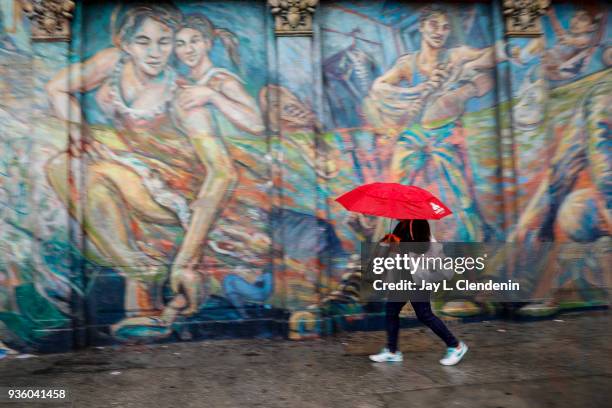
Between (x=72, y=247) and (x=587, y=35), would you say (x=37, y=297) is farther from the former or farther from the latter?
(x=587, y=35)

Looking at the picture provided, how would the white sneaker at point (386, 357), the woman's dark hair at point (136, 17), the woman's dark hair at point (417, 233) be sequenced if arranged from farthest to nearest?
the woman's dark hair at point (136, 17) → the white sneaker at point (386, 357) → the woman's dark hair at point (417, 233)

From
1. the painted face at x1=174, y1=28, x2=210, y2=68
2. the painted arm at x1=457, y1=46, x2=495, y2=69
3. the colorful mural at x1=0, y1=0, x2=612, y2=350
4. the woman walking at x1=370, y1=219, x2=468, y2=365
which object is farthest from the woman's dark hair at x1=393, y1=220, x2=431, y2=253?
the painted face at x1=174, y1=28, x2=210, y2=68

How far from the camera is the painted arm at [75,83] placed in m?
6.21

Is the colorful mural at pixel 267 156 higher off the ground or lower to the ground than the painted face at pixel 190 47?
lower

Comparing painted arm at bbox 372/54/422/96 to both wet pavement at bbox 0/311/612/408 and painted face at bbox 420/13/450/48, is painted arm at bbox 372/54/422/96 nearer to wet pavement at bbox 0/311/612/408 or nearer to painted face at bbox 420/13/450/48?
painted face at bbox 420/13/450/48

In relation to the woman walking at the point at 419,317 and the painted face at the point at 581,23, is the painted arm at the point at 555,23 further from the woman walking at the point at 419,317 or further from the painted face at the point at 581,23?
the woman walking at the point at 419,317

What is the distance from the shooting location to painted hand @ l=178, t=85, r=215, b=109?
21.6 feet

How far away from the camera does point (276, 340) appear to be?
6.39 metres

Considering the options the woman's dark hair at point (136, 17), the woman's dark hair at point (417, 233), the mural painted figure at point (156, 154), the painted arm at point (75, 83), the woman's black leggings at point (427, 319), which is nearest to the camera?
the woman's dark hair at point (417, 233)

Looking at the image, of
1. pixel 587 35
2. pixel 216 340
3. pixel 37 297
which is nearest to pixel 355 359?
pixel 216 340

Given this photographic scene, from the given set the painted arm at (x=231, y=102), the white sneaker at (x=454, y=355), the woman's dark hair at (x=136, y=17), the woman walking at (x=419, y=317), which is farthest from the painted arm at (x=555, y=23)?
the woman's dark hair at (x=136, y=17)

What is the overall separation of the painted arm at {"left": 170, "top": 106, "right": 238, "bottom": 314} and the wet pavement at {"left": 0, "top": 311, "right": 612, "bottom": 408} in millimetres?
827

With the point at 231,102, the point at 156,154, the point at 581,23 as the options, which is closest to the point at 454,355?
the point at 231,102

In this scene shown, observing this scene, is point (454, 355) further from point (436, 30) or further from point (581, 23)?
point (581, 23)
